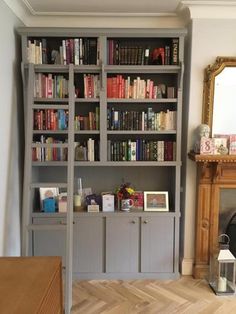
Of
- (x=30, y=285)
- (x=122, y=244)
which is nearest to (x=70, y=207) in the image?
(x=122, y=244)

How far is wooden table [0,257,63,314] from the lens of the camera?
1.22 m

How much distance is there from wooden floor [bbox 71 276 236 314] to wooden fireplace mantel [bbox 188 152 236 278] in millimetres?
222

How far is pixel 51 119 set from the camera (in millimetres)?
2879

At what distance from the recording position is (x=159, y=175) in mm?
3240

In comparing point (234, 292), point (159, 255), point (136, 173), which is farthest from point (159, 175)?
point (234, 292)

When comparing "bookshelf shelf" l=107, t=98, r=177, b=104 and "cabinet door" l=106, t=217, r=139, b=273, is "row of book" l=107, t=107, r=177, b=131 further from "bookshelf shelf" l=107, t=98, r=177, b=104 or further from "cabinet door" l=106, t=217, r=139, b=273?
"cabinet door" l=106, t=217, r=139, b=273

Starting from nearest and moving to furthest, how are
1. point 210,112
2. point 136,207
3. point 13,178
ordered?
point 13,178
point 210,112
point 136,207

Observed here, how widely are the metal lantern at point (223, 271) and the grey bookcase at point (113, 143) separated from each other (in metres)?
0.34

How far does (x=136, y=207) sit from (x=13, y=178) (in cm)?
117

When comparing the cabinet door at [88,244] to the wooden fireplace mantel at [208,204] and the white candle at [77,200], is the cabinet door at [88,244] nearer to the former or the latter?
the white candle at [77,200]

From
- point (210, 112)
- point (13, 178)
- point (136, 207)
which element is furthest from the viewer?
point (136, 207)

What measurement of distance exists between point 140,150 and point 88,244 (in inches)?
39.5

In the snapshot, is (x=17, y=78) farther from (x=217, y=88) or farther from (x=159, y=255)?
(x=159, y=255)

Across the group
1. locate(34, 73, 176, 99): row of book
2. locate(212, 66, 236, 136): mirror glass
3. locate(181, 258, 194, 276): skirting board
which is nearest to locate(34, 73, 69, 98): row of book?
locate(34, 73, 176, 99): row of book
